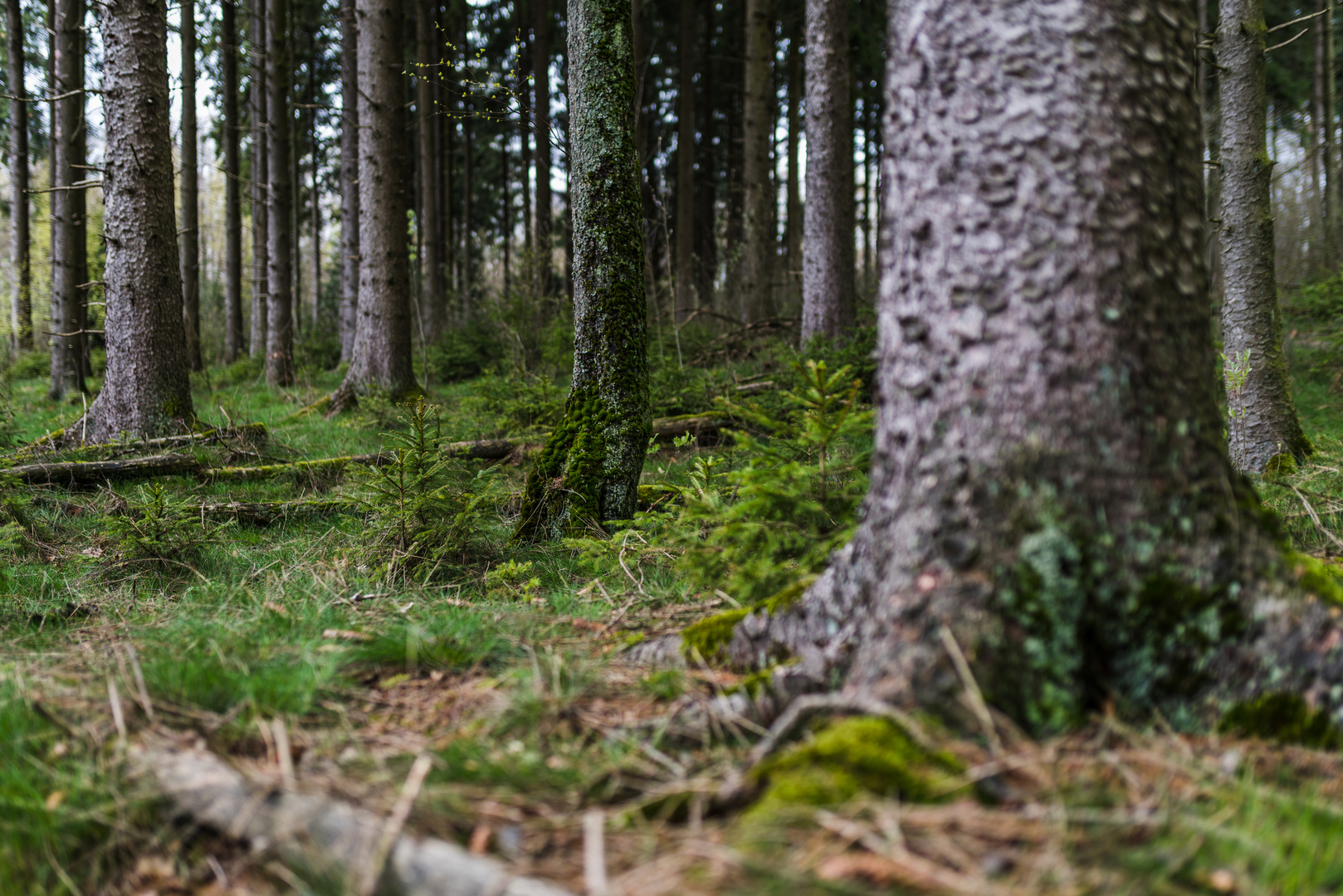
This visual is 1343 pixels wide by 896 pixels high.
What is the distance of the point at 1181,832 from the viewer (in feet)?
4.08

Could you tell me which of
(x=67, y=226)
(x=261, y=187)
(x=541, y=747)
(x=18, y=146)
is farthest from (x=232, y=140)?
(x=541, y=747)

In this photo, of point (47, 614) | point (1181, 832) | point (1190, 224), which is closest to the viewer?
point (1181, 832)

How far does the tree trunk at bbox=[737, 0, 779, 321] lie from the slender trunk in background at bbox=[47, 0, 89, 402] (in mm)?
9844

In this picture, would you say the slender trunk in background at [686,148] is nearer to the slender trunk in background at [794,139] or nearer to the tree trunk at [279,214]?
the slender trunk in background at [794,139]

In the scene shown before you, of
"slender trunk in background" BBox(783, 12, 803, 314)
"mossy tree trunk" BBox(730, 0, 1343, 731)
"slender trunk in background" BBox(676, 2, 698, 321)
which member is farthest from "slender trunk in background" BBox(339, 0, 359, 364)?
"mossy tree trunk" BBox(730, 0, 1343, 731)

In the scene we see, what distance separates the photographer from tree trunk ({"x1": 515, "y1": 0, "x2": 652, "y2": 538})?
14.3ft

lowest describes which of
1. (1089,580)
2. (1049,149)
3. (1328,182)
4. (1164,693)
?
(1164,693)

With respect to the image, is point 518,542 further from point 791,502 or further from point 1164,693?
point 1164,693

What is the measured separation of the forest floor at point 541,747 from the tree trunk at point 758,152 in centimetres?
872

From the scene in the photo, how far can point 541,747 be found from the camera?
5.96ft

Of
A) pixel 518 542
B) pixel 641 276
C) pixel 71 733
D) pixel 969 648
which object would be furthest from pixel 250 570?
pixel 969 648

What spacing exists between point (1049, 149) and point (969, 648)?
1118mm

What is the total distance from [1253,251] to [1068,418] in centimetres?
529

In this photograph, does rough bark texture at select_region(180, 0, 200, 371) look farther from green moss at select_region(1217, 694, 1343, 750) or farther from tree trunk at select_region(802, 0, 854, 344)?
green moss at select_region(1217, 694, 1343, 750)
